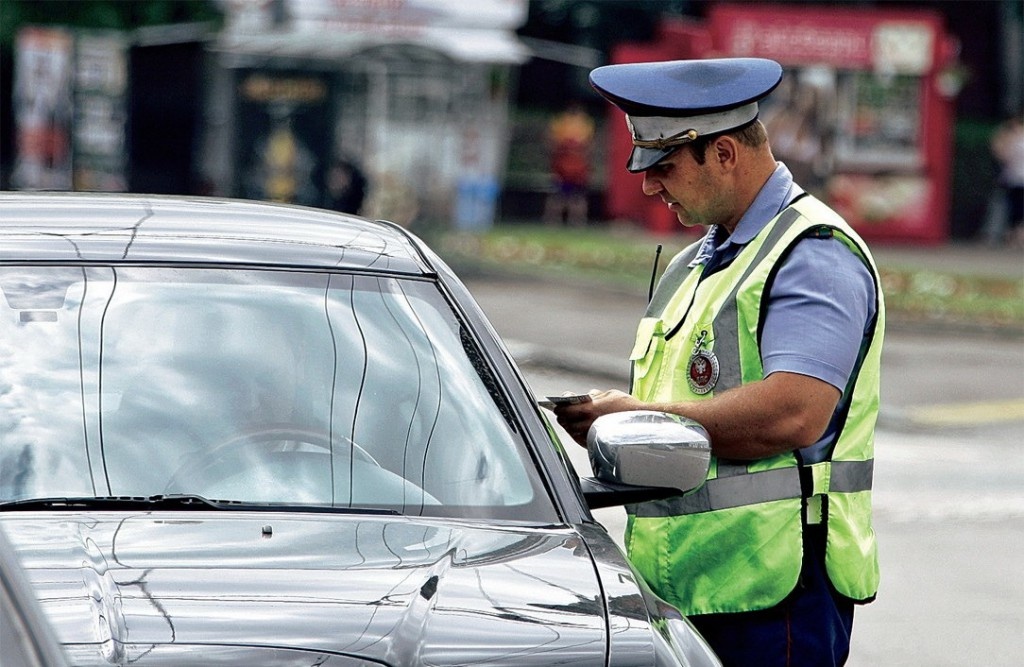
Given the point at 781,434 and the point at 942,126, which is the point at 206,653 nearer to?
the point at 781,434

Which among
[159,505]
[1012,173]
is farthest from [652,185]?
[1012,173]

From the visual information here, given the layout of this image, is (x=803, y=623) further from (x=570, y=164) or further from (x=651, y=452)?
(x=570, y=164)

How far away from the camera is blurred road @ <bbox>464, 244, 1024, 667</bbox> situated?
6.80 meters

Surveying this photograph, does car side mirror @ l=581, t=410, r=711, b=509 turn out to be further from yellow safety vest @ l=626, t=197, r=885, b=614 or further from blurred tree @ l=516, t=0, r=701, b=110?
blurred tree @ l=516, t=0, r=701, b=110

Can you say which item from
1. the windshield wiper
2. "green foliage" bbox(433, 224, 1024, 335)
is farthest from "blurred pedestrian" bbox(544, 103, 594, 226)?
the windshield wiper

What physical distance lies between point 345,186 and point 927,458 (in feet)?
37.8

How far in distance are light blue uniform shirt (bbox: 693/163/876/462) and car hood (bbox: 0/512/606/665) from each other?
2.07 feet

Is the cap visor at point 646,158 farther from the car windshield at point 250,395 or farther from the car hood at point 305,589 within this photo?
the car hood at point 305,589

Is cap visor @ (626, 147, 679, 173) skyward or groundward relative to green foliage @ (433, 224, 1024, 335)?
skyward

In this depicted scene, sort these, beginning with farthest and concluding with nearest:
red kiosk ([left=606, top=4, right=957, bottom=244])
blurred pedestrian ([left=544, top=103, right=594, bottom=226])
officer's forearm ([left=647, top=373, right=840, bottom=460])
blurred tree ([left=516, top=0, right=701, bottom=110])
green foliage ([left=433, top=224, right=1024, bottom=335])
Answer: blurred tree ([left=516, top=0, right=701, bottom=110])
blurred pedestrian ([left=544, top=103, right=594, bottom=226])
red kiosk ([left=606, top=4, right=957, bottom=244])
green foliage ([left=433, top=224, right=1024, bottom=335])
officer's forearm ([left=647, top=373, right=840, bottom=460])

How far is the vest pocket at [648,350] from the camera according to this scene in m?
3.77

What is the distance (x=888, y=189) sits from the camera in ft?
90.0

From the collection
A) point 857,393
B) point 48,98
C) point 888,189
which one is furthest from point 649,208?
point 857,393

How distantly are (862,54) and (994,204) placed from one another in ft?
18.7
